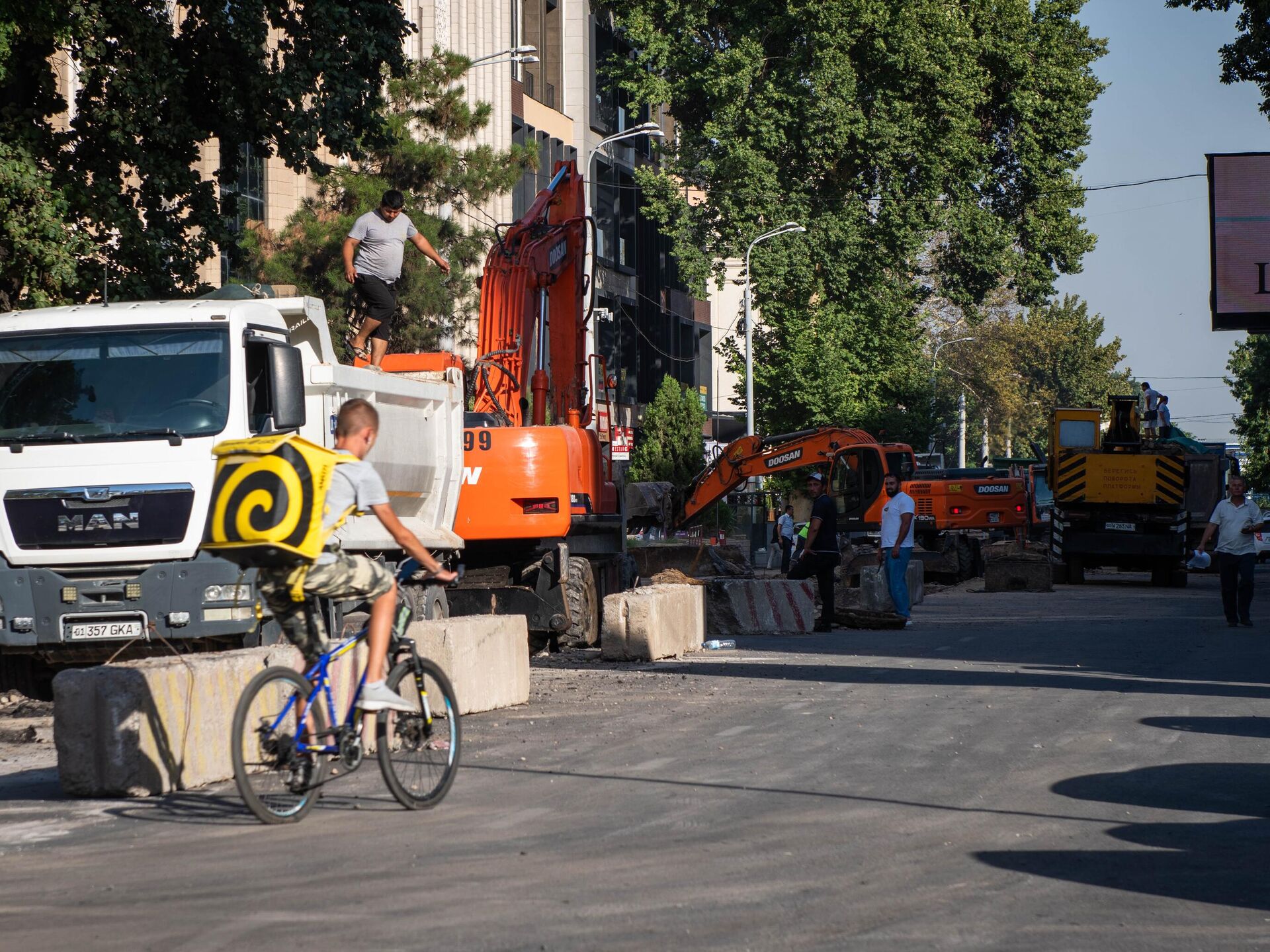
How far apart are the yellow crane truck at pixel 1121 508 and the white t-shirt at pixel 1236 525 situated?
47.6 ft

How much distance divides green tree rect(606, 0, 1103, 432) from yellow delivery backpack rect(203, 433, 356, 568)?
4398 cm

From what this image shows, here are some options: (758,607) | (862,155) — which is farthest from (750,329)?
(758,607)

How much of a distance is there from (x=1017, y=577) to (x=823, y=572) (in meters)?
14.0

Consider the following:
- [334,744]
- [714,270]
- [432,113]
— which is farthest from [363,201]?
[714,270]

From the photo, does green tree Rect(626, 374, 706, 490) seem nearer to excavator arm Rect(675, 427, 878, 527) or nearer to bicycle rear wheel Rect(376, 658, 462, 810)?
excavator arm Rect(675, 427, 878, 527)

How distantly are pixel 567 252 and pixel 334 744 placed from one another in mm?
13512

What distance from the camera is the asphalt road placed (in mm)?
6215

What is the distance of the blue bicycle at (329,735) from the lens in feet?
26.8

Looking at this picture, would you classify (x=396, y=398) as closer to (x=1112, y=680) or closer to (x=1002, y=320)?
(x=1112, y=680)

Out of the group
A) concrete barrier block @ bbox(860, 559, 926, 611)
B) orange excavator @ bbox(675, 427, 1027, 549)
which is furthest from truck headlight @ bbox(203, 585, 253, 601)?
orange excavator @ bbox(675, 427, 1027, 549)

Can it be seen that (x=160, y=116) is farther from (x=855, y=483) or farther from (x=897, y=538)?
(x=855, y=483)

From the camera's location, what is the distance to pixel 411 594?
1593 centimetres

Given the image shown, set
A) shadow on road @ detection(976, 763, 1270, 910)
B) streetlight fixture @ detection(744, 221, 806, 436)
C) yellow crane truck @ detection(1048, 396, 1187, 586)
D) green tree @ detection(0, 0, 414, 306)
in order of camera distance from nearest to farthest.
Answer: shadow on road @ detection(976, 763, 1270, 910), green tree @ detection(0, 0, 414, 306), yellow crane truck @ detection(1048, 396, 1187, 586), streetlight fixture @ detection(744, 221, 806, 436)

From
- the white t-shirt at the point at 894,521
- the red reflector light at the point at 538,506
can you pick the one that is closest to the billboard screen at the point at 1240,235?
the white t-shirt at the point at 894,521
